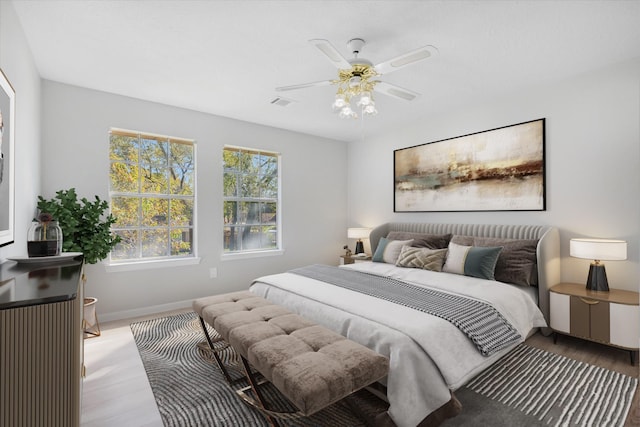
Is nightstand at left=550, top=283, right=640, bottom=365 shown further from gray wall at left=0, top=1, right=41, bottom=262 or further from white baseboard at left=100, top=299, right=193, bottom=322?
gray wall at left=0, top=1, right=41, bottom=262

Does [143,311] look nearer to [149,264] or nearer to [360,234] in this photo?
[149,264]

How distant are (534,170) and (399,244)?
1674 millimetres

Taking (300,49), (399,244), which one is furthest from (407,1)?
(399,244)

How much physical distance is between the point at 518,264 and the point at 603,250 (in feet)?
2.10

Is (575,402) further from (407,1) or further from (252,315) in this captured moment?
(407,1)

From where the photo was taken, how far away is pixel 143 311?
369 centimetres

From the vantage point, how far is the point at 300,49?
255 cm

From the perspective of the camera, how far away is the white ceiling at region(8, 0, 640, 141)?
2.08 meters

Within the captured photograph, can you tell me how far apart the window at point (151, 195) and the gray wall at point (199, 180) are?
5.7 inches

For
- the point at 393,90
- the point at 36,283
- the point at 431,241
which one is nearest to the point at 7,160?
the point at 36,283

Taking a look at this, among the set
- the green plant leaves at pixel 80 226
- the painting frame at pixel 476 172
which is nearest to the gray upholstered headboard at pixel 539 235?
the painting frame at pixel 476 172

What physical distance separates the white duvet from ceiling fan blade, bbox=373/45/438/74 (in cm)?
169

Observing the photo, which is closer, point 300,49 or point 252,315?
point 252,315

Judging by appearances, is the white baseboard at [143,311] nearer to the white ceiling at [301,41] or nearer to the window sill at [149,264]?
the window sill at [149,264]
